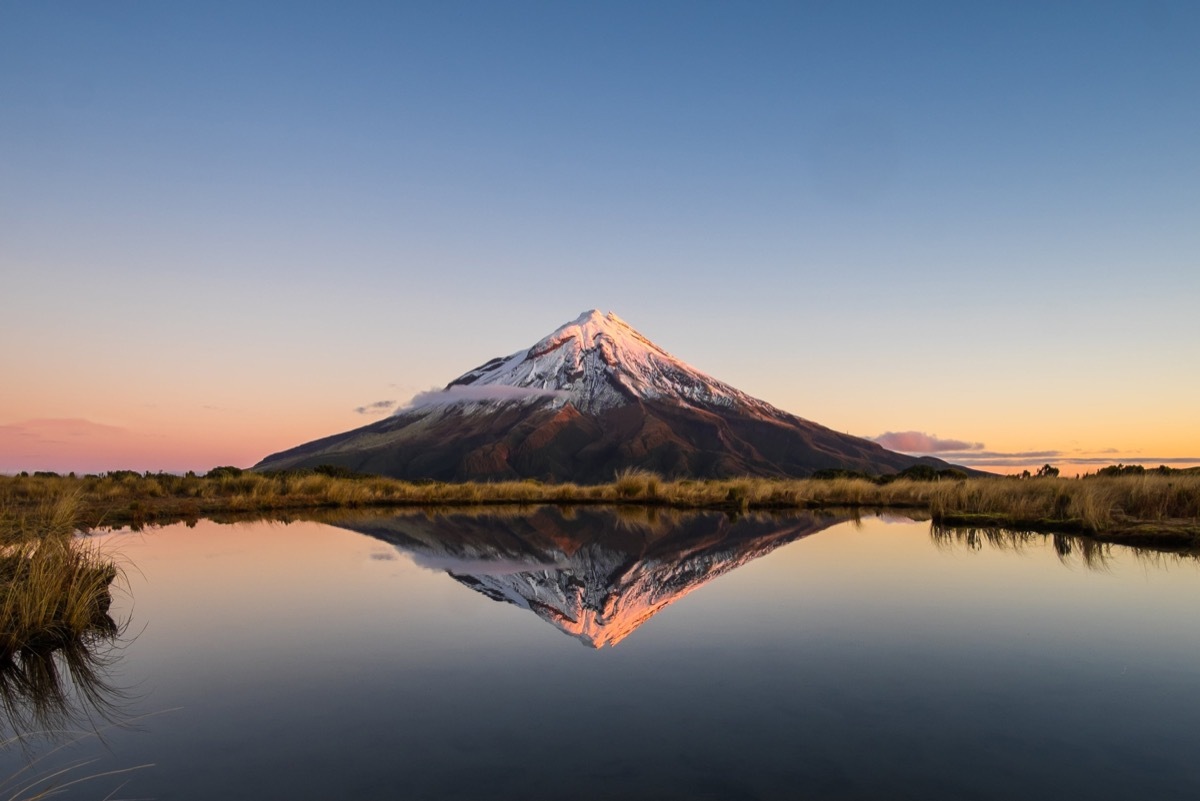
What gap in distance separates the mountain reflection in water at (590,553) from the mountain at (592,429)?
94745 mm

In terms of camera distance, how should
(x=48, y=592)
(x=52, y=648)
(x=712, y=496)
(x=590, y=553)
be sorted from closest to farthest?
1. (x=52, y=648)
2. (x=48, y=592)
3. (x=590, y=553)
4. (x=712, y=496)

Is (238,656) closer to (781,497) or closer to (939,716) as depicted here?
(939,716)

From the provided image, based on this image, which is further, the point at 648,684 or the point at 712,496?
the point at 712,496

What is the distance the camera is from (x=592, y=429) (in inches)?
5605

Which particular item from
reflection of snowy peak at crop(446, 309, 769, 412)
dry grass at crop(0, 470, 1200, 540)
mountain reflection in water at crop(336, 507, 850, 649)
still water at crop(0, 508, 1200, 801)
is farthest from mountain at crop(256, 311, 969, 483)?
still water at crop(0, 508, 1200, 801)

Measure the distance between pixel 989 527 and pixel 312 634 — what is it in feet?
48.5

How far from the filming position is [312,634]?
6828 mm

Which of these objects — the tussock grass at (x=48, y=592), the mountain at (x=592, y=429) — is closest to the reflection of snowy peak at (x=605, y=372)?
the mountain at (x=592, y=429)

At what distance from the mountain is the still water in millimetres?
104068

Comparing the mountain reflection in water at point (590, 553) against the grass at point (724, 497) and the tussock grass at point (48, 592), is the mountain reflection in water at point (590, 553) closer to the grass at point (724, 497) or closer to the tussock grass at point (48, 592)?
the grass at point (724, 497)

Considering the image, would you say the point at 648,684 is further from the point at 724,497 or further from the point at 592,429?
the point at 592,429

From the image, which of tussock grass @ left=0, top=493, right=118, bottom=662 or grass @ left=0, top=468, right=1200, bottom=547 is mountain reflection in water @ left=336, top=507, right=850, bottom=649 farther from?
tussock grass @ left=0, top=493, right=118, bottom=662

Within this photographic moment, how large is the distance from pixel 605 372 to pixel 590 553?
497ft

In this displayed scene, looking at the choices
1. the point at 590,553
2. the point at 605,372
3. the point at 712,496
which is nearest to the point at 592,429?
the point at 605,372
